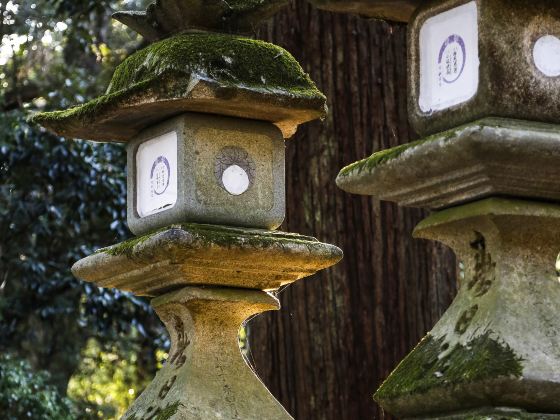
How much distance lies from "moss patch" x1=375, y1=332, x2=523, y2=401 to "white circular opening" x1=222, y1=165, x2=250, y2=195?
894 mm

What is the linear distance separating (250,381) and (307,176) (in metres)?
2.75

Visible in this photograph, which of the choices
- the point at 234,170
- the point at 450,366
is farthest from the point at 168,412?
the point at 450,366

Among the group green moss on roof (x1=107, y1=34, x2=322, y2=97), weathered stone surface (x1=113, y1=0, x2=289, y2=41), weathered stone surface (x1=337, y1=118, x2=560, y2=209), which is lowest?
weathered stone surface (x1=337, y1=118, x2=560, y2=209)

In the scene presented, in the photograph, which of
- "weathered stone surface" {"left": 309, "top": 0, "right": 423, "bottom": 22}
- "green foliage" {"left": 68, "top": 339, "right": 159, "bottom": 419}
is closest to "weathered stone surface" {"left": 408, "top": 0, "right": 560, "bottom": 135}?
"weathered stone surface" {"left": 309, "top": 0, "right": 423, "bottom": 22}

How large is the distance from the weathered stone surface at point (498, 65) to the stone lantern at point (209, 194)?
0.70 m

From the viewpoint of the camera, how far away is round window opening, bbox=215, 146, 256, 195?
13.4ft

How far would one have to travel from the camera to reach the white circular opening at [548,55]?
331 cm

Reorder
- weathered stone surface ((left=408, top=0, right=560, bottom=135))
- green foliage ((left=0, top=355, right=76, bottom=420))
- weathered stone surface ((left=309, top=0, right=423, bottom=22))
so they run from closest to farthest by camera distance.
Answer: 1. weathered stone surface ((left=408, top=0, right=560, bottom=135))
2. weathered stone surface ((left=309, top=0, right=423, bottom=22))
3. green foliage ((left=0, top=355, right=76, bottom=420))

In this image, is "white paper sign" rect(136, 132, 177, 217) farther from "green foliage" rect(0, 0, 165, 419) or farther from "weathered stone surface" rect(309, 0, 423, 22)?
"green foliage" rect(0, 0, 165, 419)

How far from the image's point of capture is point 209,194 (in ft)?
13.3

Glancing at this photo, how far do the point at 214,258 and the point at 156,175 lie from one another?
403 mm

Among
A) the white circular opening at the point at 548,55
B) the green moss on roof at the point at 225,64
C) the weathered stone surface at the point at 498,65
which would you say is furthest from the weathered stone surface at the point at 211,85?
the white circular opening at the point at 548,55

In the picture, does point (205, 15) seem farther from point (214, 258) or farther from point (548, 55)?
point (548, 55)

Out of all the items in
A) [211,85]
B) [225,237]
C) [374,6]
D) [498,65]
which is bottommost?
[225,237]
